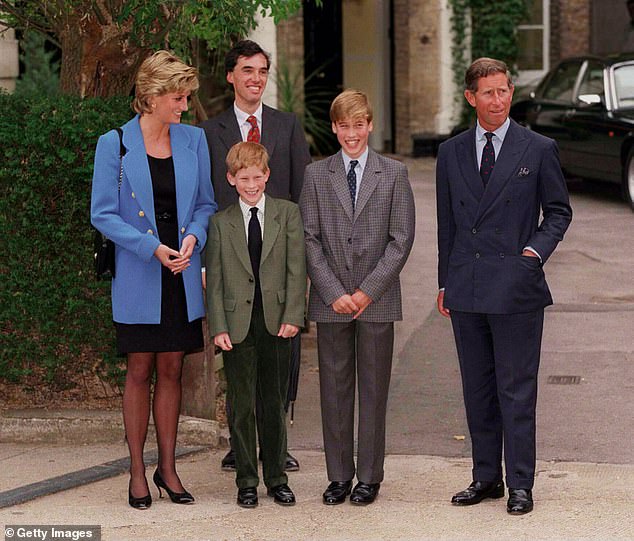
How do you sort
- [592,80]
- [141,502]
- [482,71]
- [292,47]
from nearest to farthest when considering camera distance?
[482,71], [141,502], [592,80], [292,47]

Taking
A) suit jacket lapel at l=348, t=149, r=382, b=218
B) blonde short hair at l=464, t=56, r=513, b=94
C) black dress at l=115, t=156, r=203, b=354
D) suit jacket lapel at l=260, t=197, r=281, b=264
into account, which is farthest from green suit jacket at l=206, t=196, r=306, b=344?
blonde short hair at l=464, t=56, r=513, b=94

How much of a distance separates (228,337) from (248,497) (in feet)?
2.33

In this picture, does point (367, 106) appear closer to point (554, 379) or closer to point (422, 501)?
point (422, 501)

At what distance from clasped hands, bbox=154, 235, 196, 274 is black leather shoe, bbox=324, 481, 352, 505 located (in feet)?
3.81

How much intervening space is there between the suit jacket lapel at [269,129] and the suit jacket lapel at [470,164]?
38.2 inches

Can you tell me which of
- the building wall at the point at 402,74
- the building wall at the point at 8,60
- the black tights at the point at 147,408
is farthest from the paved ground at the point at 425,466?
the building wall at the point at 402,74

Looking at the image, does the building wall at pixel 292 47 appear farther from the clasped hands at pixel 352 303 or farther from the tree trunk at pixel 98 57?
the clasped hands at pixel 352 303

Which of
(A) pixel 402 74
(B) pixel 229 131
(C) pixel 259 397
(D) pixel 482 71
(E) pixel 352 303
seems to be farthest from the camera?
(A) pixel 402 74

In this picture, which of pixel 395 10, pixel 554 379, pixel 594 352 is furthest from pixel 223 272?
pixel 395 10

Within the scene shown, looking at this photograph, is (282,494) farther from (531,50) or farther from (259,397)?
(531,50)

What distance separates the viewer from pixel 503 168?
19.4 feet

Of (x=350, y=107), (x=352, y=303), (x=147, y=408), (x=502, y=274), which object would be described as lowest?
(x=147, y=408)

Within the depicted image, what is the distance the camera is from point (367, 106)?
19.8 feet

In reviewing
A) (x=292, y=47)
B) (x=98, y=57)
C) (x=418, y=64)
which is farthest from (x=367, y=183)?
(x=418, y=64)
